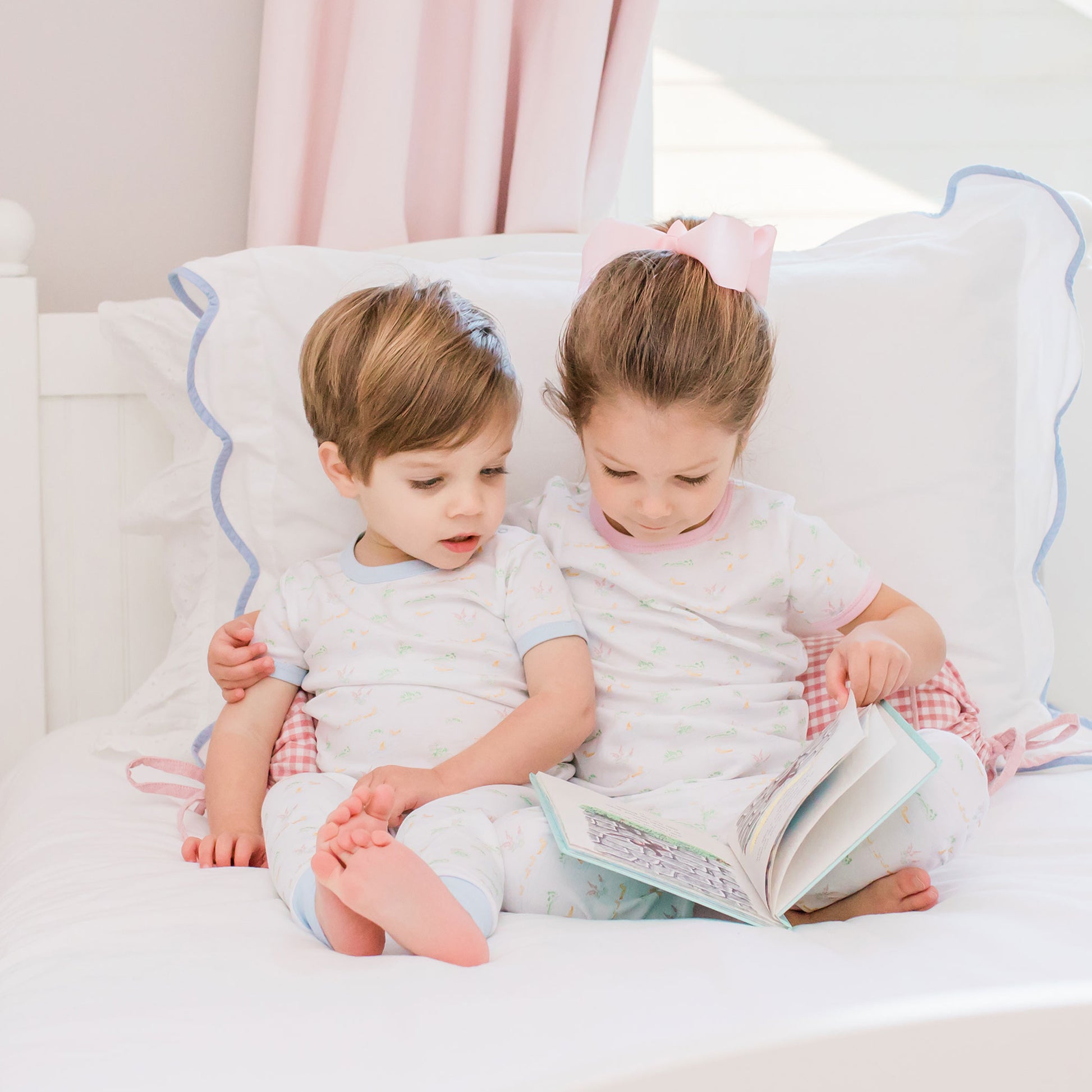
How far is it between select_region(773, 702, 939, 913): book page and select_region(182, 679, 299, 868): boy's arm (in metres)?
0.44

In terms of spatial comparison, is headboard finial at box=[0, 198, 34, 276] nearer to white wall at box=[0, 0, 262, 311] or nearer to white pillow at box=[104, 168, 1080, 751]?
white wall at box=[0, 0, 262, 311]

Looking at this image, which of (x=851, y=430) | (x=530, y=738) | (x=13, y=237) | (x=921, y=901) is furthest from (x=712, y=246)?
(x=13, y=237)

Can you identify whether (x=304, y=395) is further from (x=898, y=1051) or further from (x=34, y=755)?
(x=898, y=1051)

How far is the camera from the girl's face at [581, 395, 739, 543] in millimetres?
925

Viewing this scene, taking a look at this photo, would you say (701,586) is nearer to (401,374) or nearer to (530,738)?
(530,738)

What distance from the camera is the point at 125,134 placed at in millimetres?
1445

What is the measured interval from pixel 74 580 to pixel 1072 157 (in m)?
1.63

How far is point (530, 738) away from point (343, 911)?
255mm

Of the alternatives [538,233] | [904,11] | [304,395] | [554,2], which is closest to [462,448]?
[304,395]

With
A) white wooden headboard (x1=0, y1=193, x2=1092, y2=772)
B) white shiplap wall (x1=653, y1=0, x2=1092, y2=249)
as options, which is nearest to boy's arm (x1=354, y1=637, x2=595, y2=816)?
white wooden headboard (x1=0, y1=193, x2=1092, y2=772)

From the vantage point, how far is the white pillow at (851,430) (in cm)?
112

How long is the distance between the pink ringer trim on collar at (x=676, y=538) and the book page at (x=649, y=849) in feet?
0.98

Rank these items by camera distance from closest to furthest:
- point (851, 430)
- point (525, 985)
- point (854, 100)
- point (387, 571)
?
point (525, 985) < point (387, 571) < point (851, 430) < point (854, 100)

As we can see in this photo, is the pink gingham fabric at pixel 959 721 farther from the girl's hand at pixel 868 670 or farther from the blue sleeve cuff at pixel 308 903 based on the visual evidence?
the blue sleeve cuff at pixel 308 903
